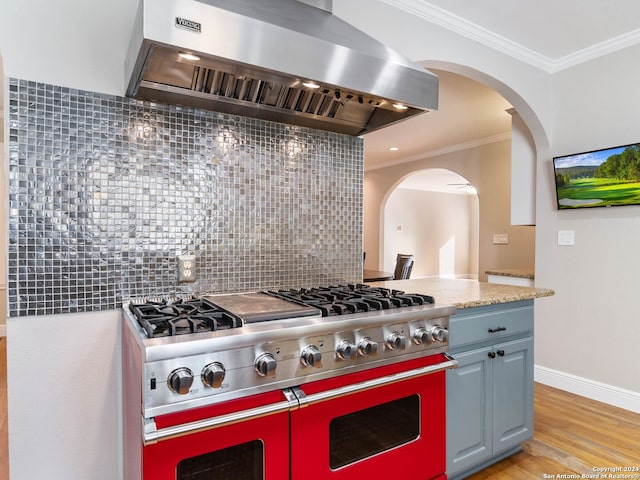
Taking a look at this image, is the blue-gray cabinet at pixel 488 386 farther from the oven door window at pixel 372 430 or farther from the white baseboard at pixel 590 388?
the white baseboard at pixel 590 388

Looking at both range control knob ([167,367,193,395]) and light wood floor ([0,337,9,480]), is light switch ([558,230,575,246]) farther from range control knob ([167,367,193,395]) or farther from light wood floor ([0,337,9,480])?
light wood floor ([0,337,9,480])

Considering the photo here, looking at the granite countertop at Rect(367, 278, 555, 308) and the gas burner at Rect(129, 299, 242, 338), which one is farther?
the granite countertop at Rect(367, 278, 555, 308)

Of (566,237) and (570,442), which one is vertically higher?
(566,237)

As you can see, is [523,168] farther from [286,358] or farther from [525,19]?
[286,358]

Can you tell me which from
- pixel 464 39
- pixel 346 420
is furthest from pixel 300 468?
pixel 464 39

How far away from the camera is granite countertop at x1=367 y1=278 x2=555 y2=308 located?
70.4 inches

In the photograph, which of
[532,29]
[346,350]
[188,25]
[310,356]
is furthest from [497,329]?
[532,29]

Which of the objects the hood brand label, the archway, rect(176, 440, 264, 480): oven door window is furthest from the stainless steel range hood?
the archway

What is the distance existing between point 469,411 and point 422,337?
565mm

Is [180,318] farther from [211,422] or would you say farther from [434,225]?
[434,225]

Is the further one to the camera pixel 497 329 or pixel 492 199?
pixel 492 199

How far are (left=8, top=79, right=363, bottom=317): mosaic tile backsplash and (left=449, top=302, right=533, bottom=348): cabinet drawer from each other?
65 cm

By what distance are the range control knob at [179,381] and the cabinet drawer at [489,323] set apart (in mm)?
1159

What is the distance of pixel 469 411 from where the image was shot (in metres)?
1.79
